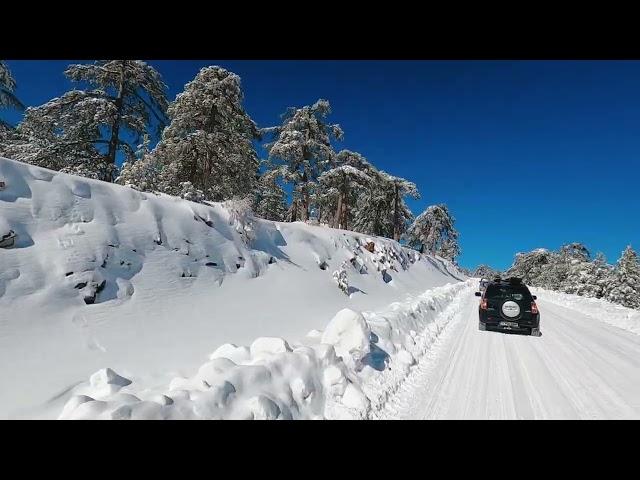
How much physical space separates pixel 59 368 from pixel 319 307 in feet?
23.6

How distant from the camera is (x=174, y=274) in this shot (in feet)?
26.0

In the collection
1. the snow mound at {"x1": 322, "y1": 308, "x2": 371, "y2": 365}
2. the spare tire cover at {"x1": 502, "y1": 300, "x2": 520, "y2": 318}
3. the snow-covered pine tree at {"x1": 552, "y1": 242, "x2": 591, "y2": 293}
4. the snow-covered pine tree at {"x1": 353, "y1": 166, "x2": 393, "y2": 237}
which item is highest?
the snow-covered pine tree at {"x1": 353, "y1": 166, "x2": 393, "y2": 237}

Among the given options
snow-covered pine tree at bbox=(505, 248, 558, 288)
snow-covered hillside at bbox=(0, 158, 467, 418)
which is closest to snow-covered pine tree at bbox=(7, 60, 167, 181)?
snow-covered hillside at bbox=(0, 158, 467, 418)

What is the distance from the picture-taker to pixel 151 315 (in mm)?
6391

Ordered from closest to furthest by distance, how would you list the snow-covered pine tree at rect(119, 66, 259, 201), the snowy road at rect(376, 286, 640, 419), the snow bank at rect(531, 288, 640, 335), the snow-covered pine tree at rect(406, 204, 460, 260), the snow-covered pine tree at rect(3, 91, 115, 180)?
the snowy road at rect(376, 286, 640, 419) → the snow bank at rect(531, 288, 640, 335) → the snow-covered pine tree at rect(3, 91, 115, 180) → the snow-covered pine tree at rect(119, 66, 259, 201) → the snow-covered pine tree at rect(406, 204, 460, 260)

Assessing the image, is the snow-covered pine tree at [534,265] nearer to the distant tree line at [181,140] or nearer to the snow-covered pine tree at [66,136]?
the distant tree line at [181,140]

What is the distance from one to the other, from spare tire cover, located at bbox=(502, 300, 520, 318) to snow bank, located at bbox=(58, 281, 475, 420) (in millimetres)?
4726

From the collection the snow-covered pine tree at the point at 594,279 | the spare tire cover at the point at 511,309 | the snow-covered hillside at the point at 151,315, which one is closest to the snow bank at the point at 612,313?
the spare tire cover at the point at 511,309

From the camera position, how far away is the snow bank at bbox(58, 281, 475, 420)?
9.63ft

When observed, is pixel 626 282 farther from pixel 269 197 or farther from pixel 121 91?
pixel 121 91

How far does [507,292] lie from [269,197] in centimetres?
2508

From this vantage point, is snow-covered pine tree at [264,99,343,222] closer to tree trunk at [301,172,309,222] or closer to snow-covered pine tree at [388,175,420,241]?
tree trunk at [301,172,309,222]

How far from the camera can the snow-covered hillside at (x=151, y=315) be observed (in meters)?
3.71
